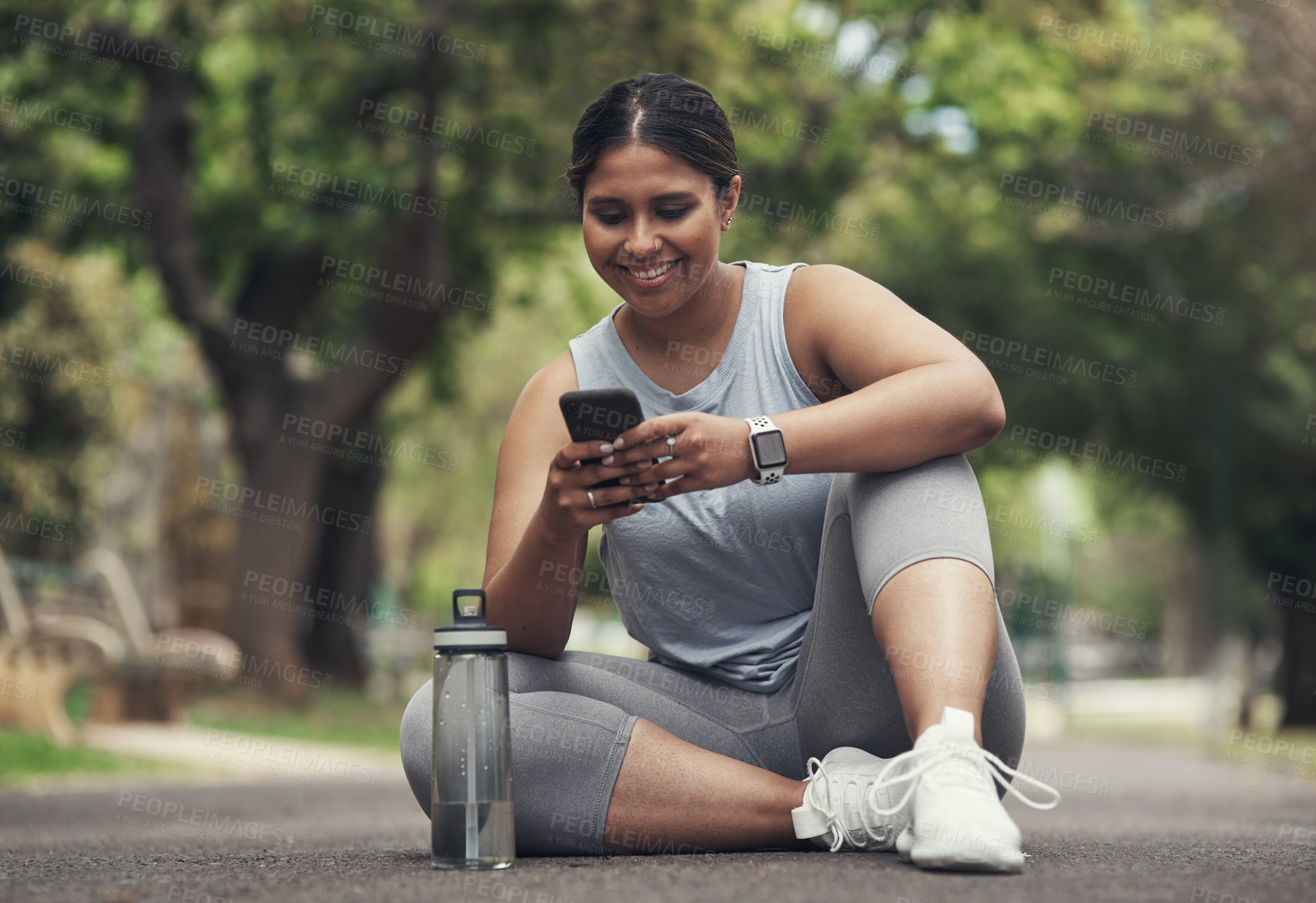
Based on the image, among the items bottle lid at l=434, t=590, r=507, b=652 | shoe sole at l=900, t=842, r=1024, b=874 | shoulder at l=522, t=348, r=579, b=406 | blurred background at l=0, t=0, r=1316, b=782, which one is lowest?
shoe sole at l=900, t=842, r=1024, b=874

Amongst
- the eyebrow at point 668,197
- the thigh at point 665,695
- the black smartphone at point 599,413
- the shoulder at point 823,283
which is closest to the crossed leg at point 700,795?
the thigh at point 665,695

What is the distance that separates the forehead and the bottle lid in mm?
831

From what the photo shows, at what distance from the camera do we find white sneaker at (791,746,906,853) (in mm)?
2348

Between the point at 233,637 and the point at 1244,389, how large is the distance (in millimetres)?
11514

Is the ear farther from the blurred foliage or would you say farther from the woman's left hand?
the blurred foliage

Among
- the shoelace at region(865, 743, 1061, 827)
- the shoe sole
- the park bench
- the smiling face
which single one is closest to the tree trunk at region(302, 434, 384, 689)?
the park bench

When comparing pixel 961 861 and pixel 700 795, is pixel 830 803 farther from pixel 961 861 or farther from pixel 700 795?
pixel 961 861

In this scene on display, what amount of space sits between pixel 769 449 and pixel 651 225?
572 millimetres

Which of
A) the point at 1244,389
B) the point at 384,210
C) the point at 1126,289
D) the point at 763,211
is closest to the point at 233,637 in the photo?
the point at 384,210

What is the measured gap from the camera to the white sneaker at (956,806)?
2072 mm

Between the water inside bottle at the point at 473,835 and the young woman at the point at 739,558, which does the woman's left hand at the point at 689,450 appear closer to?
the young woman at the point at 739,558

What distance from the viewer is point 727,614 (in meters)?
2.74

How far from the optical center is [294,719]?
39.9ft

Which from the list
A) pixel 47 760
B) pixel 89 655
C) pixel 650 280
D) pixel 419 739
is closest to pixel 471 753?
pixel 419 739
